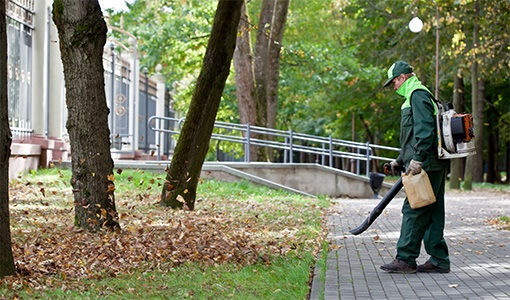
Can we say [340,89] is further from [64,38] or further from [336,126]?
[64,38]

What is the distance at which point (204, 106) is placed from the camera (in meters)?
13.9

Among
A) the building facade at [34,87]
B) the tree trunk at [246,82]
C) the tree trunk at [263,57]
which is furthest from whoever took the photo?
the tree trunk at [263,57]

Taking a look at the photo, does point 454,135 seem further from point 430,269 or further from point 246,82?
point 246,82

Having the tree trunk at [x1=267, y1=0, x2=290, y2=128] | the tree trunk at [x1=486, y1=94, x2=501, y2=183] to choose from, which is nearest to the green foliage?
the tree trunk at [x1=486, y1=94, x2=501, y2=183]

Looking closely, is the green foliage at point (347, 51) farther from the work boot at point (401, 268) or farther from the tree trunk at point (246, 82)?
the work boot at point (401, 268)

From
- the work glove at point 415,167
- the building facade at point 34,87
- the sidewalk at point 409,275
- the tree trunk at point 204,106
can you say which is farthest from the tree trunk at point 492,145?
the work glove at point 415,167

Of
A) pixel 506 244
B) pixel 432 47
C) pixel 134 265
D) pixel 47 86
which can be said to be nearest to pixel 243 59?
pixel 47 86

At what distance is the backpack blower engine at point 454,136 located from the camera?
28.1 feet

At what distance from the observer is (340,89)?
39906 mm

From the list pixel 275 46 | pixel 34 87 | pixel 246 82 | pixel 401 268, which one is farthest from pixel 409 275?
pixel 275 46

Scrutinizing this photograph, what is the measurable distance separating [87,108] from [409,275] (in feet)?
12.9

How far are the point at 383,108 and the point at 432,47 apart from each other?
9820 mm

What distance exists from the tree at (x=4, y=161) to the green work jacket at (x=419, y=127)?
149 inches

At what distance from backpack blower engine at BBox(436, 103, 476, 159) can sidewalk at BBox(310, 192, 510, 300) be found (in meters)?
1.16
